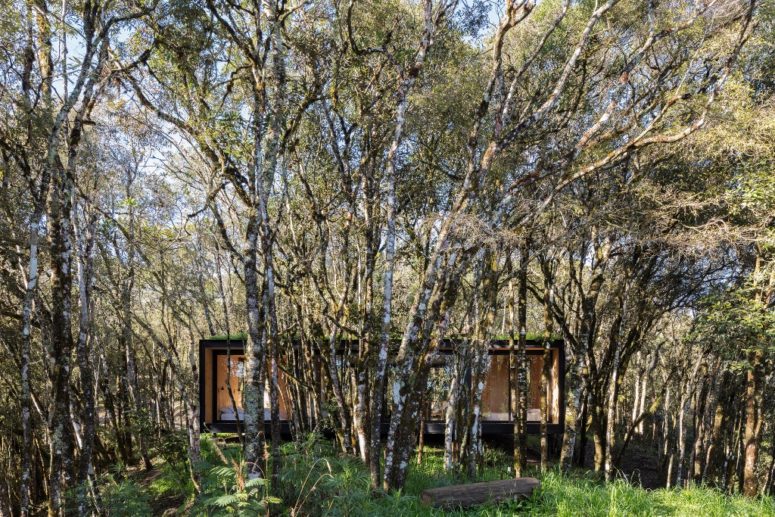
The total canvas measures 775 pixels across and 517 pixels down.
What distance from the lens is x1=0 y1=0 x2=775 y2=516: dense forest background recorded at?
21.6 ft

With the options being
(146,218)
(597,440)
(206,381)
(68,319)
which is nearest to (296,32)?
(68,319)

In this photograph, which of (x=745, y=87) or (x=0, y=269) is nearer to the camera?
(x=745, y=87)

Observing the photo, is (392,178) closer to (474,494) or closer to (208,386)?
(474,494)

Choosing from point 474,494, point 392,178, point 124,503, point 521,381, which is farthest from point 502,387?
point 124,503

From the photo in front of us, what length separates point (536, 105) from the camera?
9.23 meters

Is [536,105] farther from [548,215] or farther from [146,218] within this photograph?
[146,218]

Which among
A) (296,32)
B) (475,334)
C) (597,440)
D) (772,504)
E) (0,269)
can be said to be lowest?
(597,440)

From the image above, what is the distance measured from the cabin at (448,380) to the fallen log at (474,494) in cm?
578

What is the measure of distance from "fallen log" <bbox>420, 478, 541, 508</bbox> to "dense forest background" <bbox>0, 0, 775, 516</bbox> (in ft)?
2.39

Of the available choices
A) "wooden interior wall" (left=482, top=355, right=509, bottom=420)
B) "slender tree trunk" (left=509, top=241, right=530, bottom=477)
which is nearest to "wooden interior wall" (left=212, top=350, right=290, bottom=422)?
"wooden interior wall" (left=482, top=355, right=509, bottom=420)

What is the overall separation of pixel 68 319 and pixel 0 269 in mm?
3342

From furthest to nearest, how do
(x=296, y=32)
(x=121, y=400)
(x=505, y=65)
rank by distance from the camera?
(x=121, y=400) < (x=505, y=65) < (x=296, y=32)

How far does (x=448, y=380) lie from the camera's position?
1313cm

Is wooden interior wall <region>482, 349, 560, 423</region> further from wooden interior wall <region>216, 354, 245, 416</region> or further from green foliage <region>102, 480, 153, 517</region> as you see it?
green foliage <region>102, 480, 153, 517</region>
